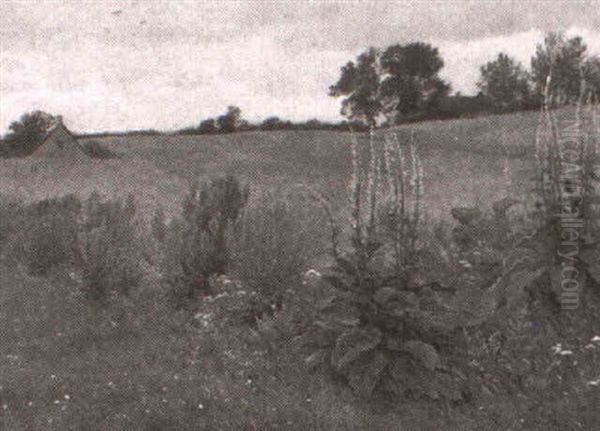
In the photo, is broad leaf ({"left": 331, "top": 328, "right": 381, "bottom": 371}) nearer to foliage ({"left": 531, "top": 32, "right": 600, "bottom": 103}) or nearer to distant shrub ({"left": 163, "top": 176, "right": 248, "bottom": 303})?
distant shrub ({"left": 163, "top": 176, "right": 248, "bottom": 303})

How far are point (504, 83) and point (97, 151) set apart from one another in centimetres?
2998

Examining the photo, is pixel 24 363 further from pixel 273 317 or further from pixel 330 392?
pixel 330 392

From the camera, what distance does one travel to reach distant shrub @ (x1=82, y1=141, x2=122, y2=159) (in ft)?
105

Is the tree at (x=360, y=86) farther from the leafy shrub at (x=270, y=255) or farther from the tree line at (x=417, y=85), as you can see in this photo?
the leafy shrub at (x=270, y=255)

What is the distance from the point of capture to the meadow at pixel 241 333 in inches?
249

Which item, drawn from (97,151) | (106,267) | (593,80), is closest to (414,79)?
(97,151)

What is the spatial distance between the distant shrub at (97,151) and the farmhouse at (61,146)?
506 millimetres

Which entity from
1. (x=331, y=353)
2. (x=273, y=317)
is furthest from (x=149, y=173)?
(x=331, y=353)

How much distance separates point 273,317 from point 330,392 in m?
1.92

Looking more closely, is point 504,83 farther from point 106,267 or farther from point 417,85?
point 106,267

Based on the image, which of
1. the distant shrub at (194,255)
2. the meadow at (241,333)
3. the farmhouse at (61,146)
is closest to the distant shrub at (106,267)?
the meadow at (241,333)

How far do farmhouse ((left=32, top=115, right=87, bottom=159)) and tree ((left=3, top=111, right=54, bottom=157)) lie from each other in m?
13.1

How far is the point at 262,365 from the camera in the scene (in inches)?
287

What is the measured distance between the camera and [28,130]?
47750 millimetres
